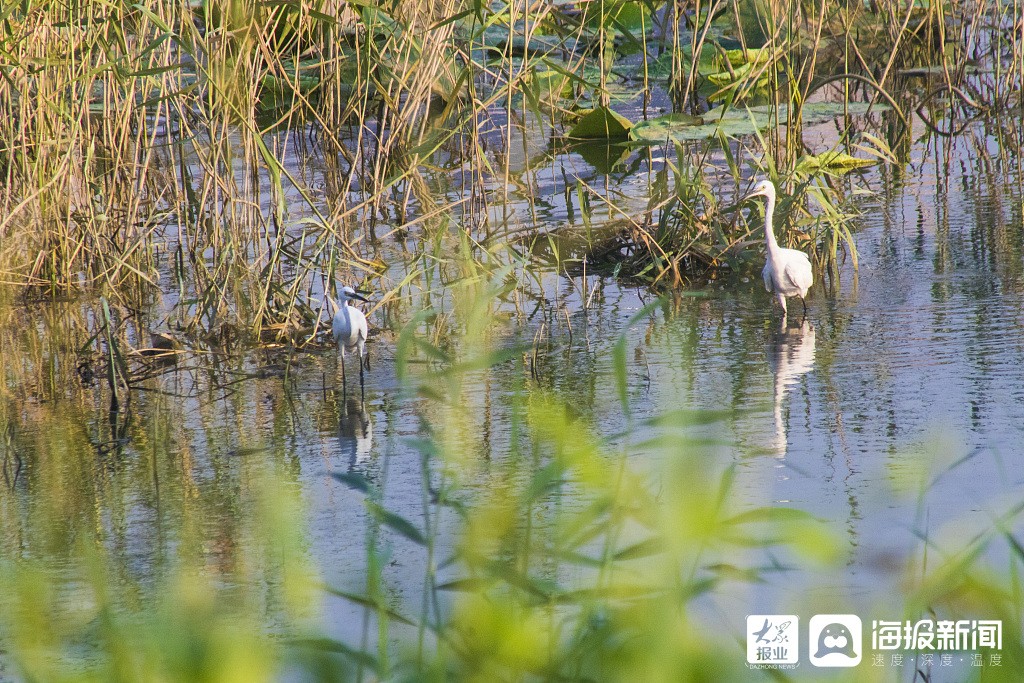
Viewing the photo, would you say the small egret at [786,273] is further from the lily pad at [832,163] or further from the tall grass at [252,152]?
the lily pad at [832,163]

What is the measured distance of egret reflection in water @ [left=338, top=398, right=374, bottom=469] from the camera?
11.7ft

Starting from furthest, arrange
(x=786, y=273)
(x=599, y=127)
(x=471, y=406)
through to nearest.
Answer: (x=599, y=127) → (x=786, y=273) → (x=471, y=406)

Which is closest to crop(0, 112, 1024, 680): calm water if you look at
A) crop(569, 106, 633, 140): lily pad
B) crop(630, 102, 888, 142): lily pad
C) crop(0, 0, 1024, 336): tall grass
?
crop(0, 0, 1024, 336): tall grass

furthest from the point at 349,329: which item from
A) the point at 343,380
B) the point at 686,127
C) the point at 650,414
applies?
the point at 686,127

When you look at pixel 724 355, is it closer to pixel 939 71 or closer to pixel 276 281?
pixel 276 281

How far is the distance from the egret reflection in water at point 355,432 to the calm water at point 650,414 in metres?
0.01

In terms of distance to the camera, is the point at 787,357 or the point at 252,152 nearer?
the point at 787,357

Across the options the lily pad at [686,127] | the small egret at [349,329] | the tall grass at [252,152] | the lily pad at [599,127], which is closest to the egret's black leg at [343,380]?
the small egret at [349,329]

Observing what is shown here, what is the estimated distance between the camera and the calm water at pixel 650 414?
2804mm

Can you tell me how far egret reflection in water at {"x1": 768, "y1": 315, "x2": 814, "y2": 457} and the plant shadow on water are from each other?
0.06ft

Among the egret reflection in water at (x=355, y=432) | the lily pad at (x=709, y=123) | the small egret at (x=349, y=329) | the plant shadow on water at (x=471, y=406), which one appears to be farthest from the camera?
the lily pad at (x=709, y=123)

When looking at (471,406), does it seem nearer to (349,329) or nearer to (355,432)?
(355,432)

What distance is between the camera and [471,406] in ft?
12.8

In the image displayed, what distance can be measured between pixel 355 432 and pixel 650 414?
0.90 meters
